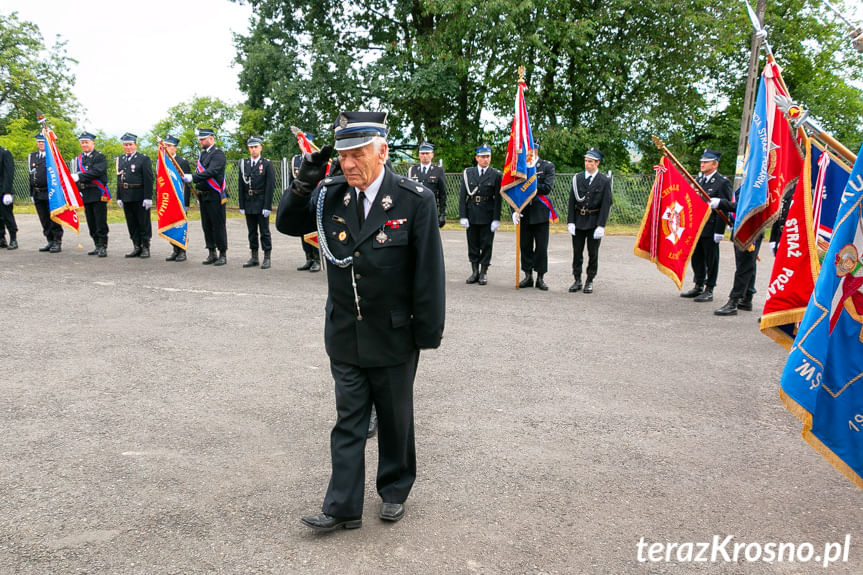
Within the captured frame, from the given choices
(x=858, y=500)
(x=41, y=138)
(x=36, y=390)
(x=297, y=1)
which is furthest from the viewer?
(x=297, y=1)

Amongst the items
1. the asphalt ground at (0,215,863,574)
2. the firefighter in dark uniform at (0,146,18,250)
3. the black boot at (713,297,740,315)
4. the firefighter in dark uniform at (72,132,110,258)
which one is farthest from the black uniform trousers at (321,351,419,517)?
the firefighter in dark uniform at (0,146,18,250)

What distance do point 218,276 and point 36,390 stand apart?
17.1 ft

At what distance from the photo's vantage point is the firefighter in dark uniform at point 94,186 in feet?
37.9

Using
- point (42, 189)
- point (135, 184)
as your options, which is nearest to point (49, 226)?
point (42, 189)

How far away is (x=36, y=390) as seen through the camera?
4.91m

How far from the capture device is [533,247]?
1000 cm

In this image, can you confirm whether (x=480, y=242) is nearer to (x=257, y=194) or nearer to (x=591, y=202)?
(x=591, y=202)

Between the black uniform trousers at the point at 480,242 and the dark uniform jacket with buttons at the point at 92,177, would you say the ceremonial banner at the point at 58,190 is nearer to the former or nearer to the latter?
the dark uniform jacket with buttons at the point at 92,177

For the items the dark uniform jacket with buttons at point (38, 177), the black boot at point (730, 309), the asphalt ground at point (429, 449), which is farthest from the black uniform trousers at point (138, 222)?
the black boot at point (730, 309)

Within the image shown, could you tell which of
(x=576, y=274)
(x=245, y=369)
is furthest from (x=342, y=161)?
(x=576, y=274)

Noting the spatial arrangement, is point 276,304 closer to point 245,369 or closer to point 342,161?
point 245,369

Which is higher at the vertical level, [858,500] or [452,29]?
[452,29]

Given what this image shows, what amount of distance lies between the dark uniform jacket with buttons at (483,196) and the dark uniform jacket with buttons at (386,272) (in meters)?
6.90

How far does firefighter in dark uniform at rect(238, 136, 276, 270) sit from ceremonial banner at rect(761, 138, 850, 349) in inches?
325
